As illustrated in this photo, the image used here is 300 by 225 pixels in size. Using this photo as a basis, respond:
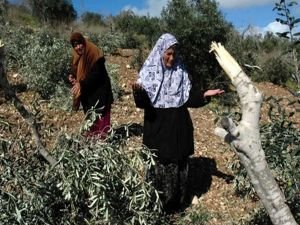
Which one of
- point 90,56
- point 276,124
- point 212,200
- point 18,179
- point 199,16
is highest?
point 199,16

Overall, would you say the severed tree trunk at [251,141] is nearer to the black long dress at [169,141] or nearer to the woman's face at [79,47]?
the black long dress at [169,141]

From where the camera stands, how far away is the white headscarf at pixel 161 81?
4.89m

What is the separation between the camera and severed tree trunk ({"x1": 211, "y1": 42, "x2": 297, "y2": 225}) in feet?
8.03

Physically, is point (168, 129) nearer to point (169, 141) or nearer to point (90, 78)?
point (169, 141)

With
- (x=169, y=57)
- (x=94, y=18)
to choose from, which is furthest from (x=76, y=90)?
(x=94, y=18)

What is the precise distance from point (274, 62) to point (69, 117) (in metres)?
6.52

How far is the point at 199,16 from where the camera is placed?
10.2 m

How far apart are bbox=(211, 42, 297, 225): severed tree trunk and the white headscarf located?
235 cm

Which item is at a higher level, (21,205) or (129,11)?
(129,11)

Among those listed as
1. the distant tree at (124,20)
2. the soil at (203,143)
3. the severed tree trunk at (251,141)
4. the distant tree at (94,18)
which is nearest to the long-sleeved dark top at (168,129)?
the soil at (203,143)

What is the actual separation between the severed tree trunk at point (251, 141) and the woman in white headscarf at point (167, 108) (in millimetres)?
2311

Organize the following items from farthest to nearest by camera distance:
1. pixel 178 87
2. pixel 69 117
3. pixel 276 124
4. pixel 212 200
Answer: pixel 69 117 < pixel 212 200 < pixel 178 87 < pixel 276 124

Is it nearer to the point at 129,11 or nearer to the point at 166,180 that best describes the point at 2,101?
the point at 166,180

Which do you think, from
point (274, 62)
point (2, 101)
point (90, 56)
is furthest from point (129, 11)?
point (90, 56)
